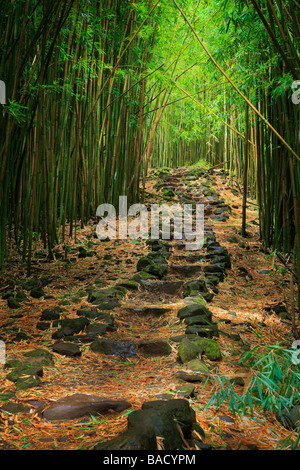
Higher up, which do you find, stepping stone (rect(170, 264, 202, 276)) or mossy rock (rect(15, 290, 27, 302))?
stepping stone (rect(170, 264, 202, 276))

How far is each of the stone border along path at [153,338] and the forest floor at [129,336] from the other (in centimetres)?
2

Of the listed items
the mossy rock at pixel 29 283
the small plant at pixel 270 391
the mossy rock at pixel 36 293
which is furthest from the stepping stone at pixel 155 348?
the mossy rock at pixel 29 283

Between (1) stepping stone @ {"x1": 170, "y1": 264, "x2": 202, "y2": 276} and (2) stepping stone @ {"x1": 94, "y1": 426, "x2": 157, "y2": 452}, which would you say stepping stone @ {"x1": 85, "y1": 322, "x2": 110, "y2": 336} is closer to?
(2) stepping stone @ {"x1": 94, "y1": 426, "x2": 157, "y2": 452}

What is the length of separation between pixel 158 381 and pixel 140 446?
0.50 metres

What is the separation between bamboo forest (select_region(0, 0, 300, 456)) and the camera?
3.23 feet

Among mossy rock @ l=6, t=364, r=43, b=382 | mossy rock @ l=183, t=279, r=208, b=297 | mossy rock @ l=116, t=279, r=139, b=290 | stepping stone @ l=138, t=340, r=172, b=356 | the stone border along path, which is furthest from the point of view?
mossy rock @ l=116, t=279, r=139, b=290

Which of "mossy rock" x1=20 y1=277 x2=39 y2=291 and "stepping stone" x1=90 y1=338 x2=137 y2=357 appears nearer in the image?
"stepping stone" x1=90 y1=338 x2=137 y2=357

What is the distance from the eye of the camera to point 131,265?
309cm

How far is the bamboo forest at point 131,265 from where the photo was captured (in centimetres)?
99

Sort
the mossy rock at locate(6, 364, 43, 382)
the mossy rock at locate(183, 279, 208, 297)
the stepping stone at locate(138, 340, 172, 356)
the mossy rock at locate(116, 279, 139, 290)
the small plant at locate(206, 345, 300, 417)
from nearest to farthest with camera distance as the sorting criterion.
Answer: the small plant at locate(206, 345, 300, 417) → the mossy rock at locate(6, 364, 43, 382) → the stepping stone at locate(138, 340, 172, 356) → the mossy rock at locate(183, 279, 208, 297) → the mossy rock at locate(116, 279, 139, 290)

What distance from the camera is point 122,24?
3830mm

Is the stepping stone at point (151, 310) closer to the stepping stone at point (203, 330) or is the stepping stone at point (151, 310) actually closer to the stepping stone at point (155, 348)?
the stepping stone at point (203, 330)

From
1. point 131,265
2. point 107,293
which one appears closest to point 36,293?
point 107,293

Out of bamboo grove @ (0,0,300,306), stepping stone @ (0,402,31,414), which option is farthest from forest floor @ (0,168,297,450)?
bamboo grove @ (0,0,300,306)
